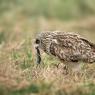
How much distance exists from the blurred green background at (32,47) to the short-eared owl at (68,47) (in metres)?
0.30

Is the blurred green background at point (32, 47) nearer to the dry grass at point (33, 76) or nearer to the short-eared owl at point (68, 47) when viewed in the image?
the dry grass at point (33, 76)

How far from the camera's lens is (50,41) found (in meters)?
11.5

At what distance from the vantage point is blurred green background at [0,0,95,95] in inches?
379

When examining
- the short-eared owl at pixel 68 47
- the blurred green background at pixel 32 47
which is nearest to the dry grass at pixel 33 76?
the blurred green background at pixel 32 47

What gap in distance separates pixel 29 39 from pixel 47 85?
4638mm

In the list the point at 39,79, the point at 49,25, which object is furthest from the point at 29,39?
the point at 49,25

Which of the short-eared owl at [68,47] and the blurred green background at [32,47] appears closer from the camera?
the blurred green background at [32,47]

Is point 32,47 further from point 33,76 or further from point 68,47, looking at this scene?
point 33,76


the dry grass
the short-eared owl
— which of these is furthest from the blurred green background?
the short-eared owl

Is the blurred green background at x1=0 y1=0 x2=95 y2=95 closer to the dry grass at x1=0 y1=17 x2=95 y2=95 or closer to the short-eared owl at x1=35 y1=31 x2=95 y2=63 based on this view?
the dry grass at x1=0 y1=17 x2=95 y2=95

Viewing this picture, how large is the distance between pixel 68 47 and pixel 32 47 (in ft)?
8.02

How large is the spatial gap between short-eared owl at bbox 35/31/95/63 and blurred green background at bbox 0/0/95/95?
30 cm

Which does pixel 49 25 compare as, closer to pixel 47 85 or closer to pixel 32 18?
pixel 32 18

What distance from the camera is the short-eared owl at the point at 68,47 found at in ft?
36.8
